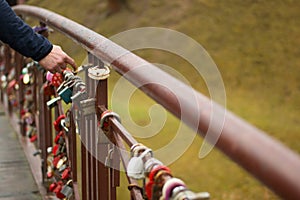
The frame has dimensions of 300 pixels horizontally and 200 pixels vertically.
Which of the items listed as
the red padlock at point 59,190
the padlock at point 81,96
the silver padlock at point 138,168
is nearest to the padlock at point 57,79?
the padlock at point 81,96

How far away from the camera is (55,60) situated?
1.77 m

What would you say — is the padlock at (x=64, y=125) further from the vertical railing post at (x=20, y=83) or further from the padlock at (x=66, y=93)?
the vertical railing post at (x=20, y=83)

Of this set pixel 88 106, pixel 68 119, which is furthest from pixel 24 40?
pixel 68 119

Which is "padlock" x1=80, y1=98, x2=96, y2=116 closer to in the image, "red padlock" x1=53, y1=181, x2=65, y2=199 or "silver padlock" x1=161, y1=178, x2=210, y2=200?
"red padlock" x1=53, y1=181, x2=65, y2=199

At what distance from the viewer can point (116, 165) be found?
5.19ft

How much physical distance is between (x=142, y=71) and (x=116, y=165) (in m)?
0.52

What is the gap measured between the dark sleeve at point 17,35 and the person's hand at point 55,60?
0.17 ft

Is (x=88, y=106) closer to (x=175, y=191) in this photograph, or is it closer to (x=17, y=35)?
(x=17, y=35)

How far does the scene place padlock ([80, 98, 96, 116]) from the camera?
1.75 meters

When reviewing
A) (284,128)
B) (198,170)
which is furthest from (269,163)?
(284,128)

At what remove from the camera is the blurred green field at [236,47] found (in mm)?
8672

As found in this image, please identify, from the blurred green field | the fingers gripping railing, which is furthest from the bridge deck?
the blurred green field

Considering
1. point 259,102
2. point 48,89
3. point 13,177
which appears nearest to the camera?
point 48,89

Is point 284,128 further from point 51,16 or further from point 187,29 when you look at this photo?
point 51,16
